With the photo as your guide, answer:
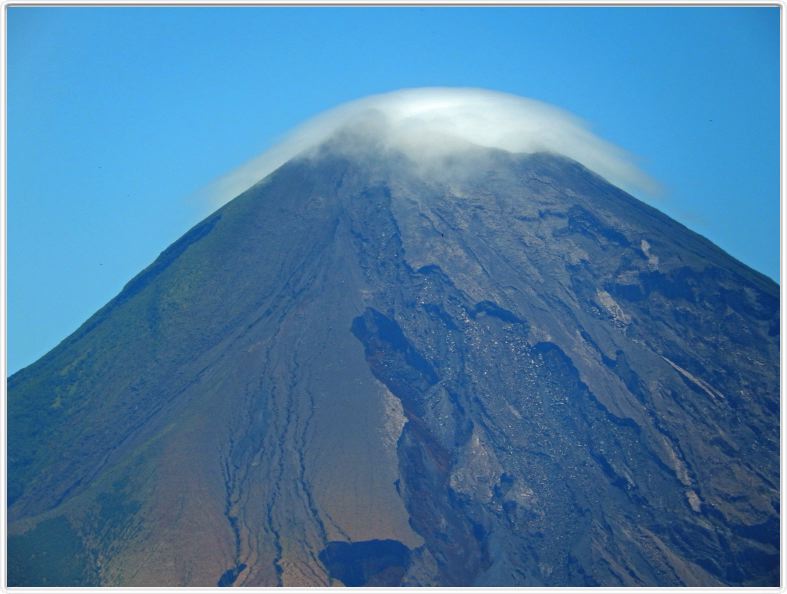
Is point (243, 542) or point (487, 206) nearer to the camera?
point (243, 542)

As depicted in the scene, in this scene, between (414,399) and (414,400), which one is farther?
(414,399)

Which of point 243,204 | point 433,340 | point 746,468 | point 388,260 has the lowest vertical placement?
point 746,468

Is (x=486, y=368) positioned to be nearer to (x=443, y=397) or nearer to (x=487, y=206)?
(x=443, y=397)

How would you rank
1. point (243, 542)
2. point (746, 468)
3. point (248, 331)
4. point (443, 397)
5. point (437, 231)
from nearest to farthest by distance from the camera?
point (243, 542)
point (746, 468)
point (443, 397)
point (248, 331)
point (437, 231)

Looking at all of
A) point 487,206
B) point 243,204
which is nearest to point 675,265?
point 487,206
